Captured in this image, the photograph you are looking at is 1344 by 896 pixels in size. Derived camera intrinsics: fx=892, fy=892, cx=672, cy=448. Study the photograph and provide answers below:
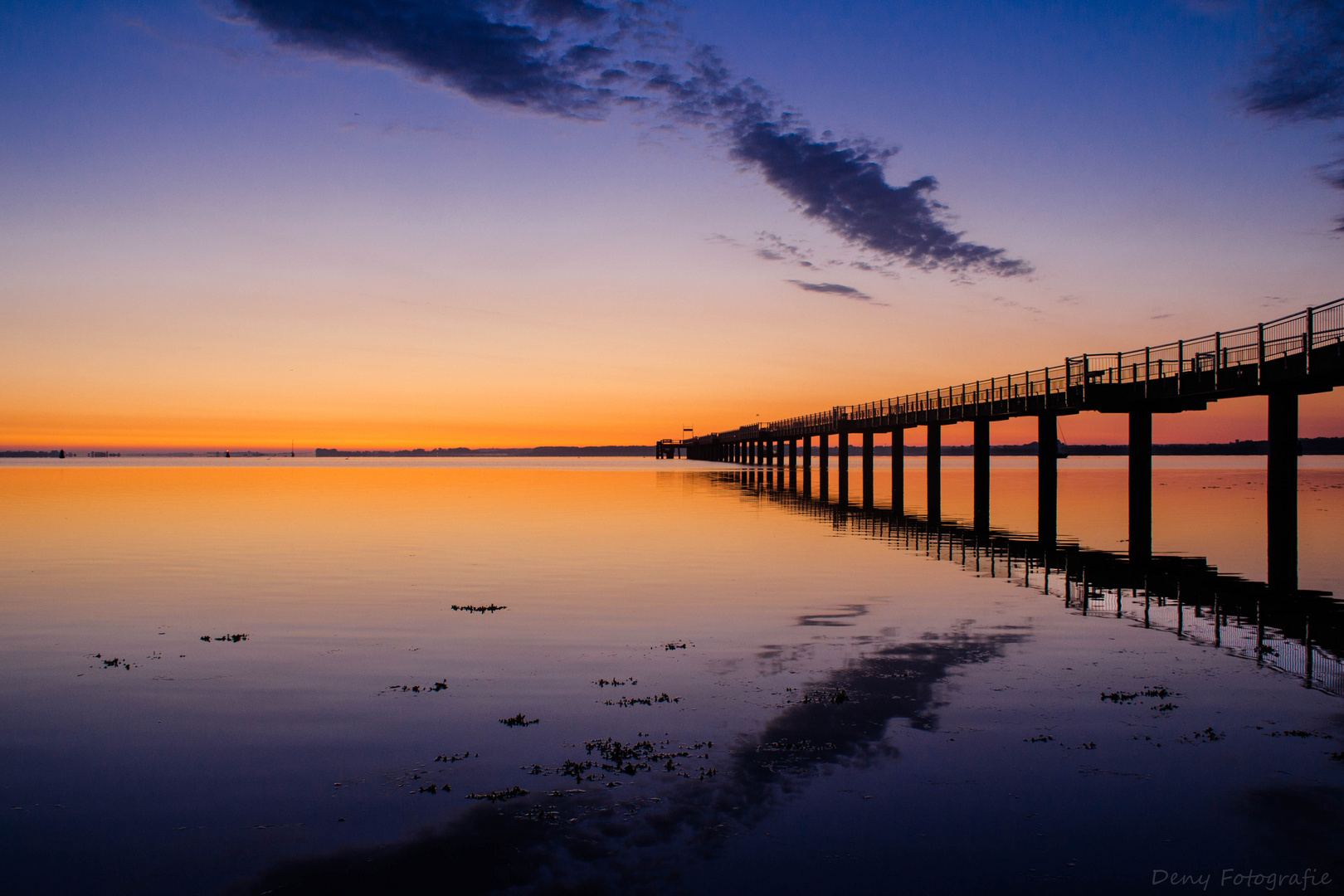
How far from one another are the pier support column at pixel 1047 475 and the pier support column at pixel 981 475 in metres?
2.60

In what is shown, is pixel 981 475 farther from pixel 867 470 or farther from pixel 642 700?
pixel 642 700

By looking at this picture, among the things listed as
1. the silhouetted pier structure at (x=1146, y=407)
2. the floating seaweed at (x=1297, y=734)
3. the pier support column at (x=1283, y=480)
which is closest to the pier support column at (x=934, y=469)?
the silhouetted pier structure at (x=1146, y=407)

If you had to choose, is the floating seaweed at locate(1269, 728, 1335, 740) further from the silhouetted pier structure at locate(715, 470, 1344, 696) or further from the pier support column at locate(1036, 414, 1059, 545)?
the pier support column at locate(1036, 414, 1059, 545)

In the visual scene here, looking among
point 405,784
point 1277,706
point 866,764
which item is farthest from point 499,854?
point 1277,706

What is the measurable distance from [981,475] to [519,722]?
4204cm

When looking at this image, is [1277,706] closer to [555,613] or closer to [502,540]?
[555,613]

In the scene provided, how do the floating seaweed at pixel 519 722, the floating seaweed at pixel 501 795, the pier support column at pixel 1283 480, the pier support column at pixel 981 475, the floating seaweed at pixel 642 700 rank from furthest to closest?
the pier support column at pixel 981 475 < the pier support column at pixel 1283 480 < the floating seaweed at pixel 642 700 < the floating seaweed at pixel 519 722 < the floating seaweed at pixel 501 795

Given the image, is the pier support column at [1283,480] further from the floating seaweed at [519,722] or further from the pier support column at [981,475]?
the floating seaweed at [519,722]

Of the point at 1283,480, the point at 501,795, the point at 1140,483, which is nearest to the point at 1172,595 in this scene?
the point at 1283,480

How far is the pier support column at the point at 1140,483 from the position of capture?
33.2 m

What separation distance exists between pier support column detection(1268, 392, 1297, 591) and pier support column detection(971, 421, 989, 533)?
46.1 ft

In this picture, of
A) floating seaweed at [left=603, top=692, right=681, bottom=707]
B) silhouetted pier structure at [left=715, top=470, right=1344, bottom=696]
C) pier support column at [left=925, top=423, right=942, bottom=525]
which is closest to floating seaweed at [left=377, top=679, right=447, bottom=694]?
floating seaweed at [left=603, top=692, right=681, bottom=707]

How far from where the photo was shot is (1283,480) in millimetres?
27328

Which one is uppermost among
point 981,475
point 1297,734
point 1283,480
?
point 1283,480
